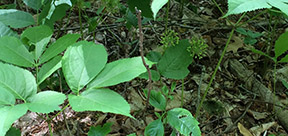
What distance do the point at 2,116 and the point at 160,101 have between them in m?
0.73

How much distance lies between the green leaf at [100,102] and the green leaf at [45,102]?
0.04m

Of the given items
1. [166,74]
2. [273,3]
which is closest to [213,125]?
[166,74]

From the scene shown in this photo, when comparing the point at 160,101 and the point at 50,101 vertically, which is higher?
the point at 50,101

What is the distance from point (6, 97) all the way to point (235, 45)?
200 centimetres

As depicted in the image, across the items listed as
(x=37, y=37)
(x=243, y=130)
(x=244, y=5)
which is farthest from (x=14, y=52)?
(x=243, y=130)

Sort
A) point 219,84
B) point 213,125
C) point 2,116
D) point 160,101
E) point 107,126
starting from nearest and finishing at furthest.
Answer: point 2,116 < point 160,101 < point 107,126 < point 213,125 < point 219,84

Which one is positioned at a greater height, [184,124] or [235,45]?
[235,45]

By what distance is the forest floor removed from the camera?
1.64 meters

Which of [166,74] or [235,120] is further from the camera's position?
[235,120]

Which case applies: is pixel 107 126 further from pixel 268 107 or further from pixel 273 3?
pixel 268 107

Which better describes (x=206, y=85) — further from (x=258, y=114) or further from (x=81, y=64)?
(x=81, y=64)

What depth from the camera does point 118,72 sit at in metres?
0.79

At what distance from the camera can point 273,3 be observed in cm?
72

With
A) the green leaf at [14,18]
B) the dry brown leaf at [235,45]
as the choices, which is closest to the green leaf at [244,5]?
the green leaf at [14,18]
